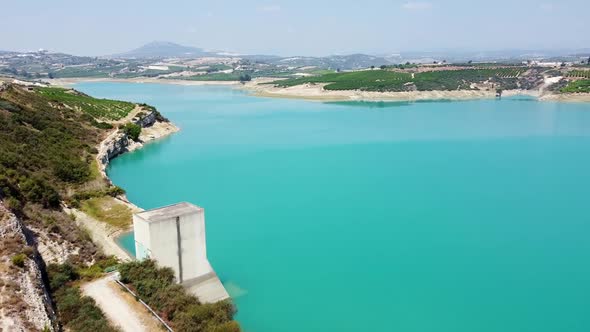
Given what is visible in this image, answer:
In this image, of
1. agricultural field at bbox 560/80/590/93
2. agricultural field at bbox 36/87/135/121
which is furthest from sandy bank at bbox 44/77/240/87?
agricultural field at bbox 36/87/135/121

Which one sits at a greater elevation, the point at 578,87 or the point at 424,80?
the point at 424,80

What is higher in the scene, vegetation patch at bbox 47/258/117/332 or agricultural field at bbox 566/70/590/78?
agricultural field at bbox 566/70/590/78

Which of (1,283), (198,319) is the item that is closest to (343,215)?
(198,319)

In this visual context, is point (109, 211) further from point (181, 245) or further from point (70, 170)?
point (181, 245)

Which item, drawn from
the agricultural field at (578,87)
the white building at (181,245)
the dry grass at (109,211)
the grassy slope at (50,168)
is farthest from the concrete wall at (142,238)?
the agricultural field at (578,87)

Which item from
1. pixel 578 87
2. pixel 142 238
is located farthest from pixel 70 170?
pixel 578 87

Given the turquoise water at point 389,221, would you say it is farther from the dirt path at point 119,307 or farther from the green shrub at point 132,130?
the dirt path at point 119,307

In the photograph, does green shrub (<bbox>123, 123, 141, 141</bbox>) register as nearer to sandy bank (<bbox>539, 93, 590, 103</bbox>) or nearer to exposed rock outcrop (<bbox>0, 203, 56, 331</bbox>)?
exposed rock outcrop (<bbox>0, 203, 56, 331</bbox>)
